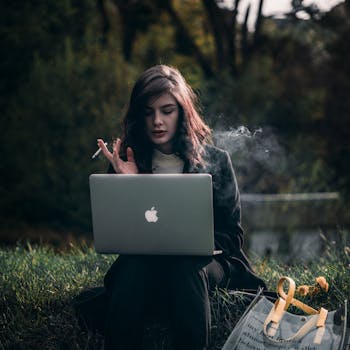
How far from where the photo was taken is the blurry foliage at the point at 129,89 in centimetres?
633

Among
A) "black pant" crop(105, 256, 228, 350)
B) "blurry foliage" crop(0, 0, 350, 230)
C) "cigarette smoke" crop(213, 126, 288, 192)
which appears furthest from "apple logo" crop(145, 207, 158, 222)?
"cigarette smoke" crop(213, 126, 288, 192)

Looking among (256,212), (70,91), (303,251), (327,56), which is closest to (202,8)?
(327,56)

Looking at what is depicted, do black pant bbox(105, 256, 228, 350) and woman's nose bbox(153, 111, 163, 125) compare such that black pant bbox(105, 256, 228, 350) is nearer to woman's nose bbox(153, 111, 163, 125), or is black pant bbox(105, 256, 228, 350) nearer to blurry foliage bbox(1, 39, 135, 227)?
woman's nose bbox(153, 111, 163, 125)

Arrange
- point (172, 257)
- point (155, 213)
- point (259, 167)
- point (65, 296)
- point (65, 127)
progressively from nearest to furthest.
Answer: point (155, 213)
point (172, 257)
point (65, 296)
point (65, 127)
point (259, 167)

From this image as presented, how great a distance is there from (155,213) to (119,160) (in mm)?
471

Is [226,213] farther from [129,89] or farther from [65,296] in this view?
[129,89]

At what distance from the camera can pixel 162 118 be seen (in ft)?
9.77

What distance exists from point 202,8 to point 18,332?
725 cm

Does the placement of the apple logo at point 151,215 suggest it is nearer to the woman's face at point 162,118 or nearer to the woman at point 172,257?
the woman at point 172,257

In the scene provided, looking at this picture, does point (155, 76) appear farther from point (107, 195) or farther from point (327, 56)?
point (327, 56)

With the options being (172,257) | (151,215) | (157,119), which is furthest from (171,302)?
(157,119)

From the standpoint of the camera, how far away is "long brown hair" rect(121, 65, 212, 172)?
117 inches

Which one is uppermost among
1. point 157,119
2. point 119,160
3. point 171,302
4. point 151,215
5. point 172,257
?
point 157,119

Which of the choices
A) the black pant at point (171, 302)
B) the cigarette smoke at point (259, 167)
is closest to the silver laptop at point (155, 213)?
the black pant at point (171, 302)
